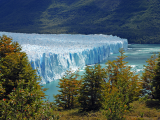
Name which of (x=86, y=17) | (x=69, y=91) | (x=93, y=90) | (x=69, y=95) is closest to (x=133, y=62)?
(x=69, y=95)

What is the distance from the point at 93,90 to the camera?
977 cm

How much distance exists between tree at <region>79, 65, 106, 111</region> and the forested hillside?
5939 centimetres

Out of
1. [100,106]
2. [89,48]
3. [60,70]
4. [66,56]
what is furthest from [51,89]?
[89,48]

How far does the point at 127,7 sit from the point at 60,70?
279 feet

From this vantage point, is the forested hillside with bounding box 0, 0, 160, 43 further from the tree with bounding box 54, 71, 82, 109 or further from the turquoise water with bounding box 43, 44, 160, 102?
the tree with bounding box 54, 71, 82, 109

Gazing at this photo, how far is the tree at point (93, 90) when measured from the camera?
9.72 meters

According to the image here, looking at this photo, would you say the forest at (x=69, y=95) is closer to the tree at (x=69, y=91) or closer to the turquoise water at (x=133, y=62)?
the tree at (x=69, y=91)

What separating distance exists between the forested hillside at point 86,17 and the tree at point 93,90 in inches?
2338

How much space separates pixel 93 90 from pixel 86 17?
94.5 m

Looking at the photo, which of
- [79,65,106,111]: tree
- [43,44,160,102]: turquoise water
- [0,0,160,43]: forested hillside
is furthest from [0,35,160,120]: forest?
[0,0,160,43]: forested hillside

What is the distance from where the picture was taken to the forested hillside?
77438mm

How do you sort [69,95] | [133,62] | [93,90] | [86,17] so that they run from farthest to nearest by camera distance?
[86,17] → [133,62] → [69,95] → [93,90]

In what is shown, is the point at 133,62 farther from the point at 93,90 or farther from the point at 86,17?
the point at 86,17

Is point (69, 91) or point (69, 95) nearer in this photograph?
point (69, 91)
